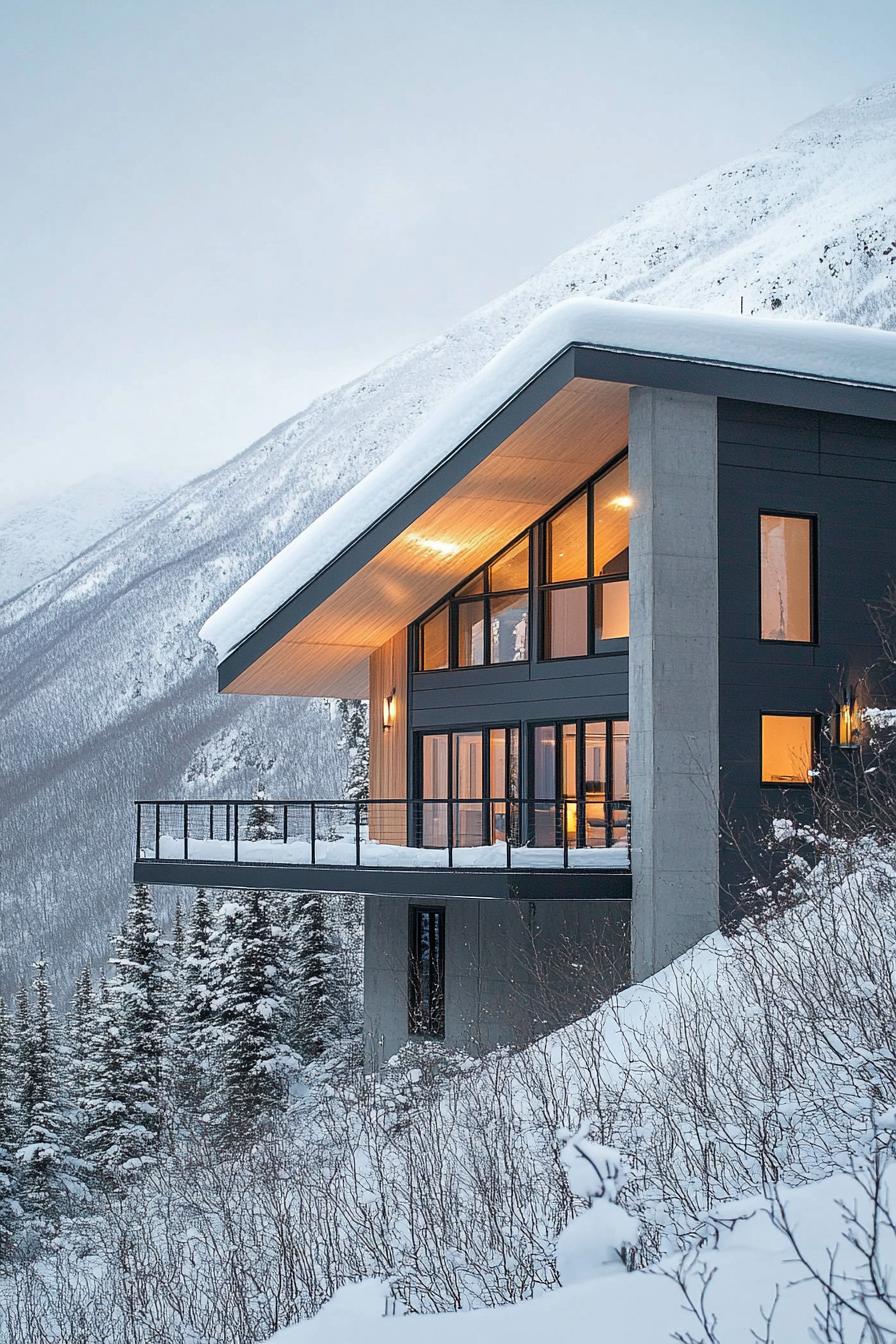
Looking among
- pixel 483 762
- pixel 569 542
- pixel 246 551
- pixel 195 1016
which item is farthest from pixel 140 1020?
pixel 246 551

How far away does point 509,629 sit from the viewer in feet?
63.2

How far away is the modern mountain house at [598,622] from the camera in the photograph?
15.8 metres

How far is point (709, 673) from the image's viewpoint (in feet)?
52.8

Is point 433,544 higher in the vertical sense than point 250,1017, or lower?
higher

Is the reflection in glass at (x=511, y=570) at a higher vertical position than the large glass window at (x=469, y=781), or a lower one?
higher

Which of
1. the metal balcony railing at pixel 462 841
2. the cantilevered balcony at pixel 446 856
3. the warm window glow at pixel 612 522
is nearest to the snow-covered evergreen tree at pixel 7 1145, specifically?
the cantilevered balcony at pixel 446 856

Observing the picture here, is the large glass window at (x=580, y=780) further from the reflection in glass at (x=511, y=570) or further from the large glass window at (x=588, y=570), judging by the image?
the reflection in glass at (x=511, y=570)

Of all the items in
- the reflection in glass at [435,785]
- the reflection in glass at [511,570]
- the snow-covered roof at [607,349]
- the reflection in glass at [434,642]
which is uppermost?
the snow-covered roof at [607,349]

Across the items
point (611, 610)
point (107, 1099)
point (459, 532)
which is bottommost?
point (107, 1099)

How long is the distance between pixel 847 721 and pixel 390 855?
556 cm

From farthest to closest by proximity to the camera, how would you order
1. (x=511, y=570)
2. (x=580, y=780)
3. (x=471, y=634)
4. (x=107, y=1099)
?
(x=107, y=1099) → (x=471, y=634) → (x=511, y=570) → (x=580, y=780)

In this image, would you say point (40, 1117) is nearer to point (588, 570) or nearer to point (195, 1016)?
point (195, 1016)

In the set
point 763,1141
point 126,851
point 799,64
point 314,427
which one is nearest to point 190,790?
point 126,851

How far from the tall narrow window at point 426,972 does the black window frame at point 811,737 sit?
17.7 ft
